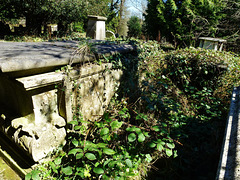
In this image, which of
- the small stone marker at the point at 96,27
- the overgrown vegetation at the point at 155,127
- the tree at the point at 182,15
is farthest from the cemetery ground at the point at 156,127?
the tree at the point at 182,15

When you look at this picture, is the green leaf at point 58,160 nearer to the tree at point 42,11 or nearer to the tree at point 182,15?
the tree at point 42,11

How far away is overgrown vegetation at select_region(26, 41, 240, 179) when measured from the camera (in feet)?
5.65

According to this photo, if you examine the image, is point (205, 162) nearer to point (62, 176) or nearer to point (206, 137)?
point (206, 137)

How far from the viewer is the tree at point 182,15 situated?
11.0 m

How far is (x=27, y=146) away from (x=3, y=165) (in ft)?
2.09

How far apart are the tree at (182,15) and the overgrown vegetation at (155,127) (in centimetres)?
769

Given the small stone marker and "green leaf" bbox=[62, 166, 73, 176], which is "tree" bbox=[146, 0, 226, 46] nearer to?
the small stone marker

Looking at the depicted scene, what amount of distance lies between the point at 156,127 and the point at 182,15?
1219cm

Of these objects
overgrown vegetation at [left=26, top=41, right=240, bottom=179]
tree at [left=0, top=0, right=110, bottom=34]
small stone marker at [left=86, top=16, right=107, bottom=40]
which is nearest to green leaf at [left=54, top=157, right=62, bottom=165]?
overgrown vegetation at [left=26, top=41, right=240, bottom=179]

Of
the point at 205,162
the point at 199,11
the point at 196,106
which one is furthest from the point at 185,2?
the point at 205,162

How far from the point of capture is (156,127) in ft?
6.15

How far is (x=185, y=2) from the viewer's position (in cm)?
1091

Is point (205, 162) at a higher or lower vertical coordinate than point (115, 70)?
lower

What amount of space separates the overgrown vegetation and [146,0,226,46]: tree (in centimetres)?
769
